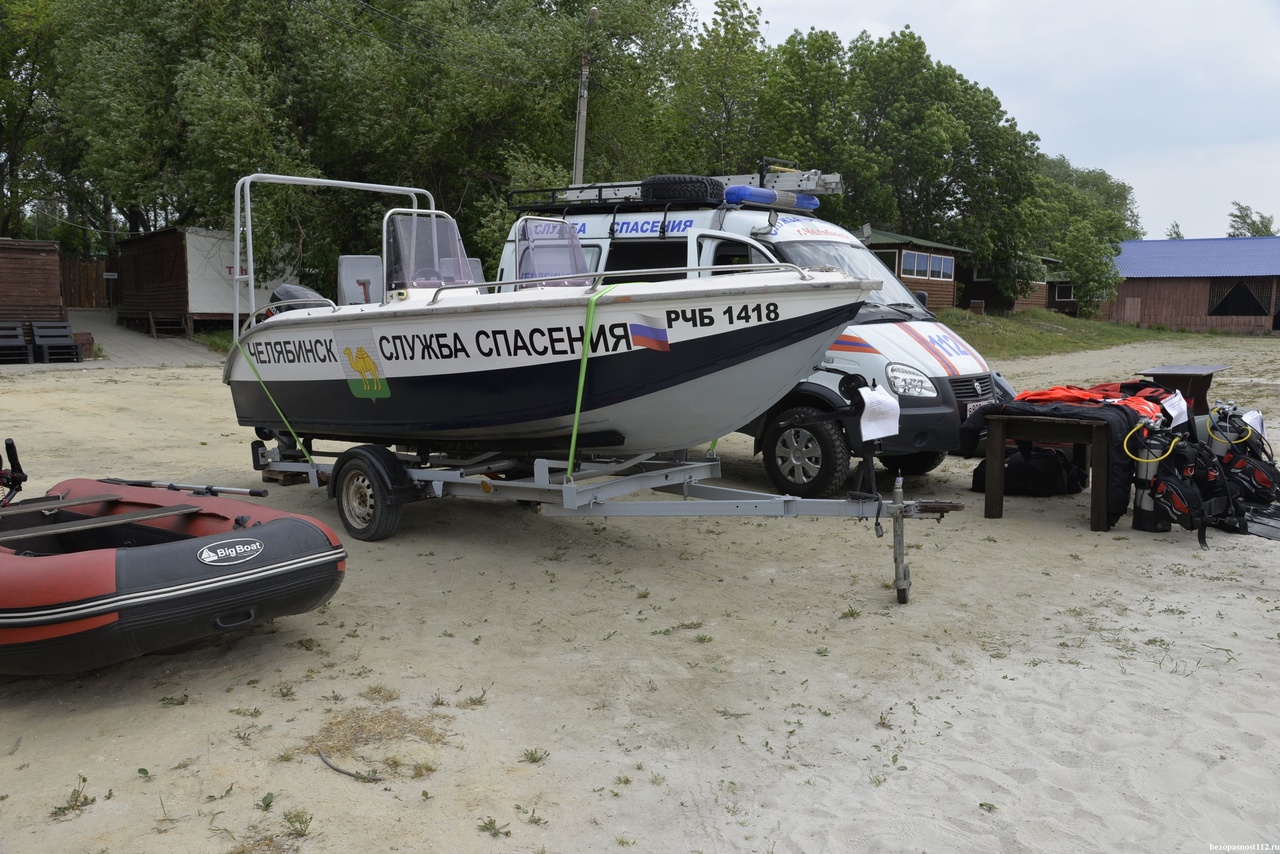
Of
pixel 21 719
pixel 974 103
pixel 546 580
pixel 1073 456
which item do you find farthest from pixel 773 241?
pixel 974 103

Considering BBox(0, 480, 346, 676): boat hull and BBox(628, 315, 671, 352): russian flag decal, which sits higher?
BBox(628, 315, 671, 352): russian flag decal

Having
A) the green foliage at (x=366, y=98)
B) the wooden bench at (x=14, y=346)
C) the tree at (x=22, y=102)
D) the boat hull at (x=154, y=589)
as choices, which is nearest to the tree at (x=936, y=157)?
the green foliage at (x=366, y=98)

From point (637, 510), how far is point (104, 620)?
3.07m

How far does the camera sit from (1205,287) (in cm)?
4650

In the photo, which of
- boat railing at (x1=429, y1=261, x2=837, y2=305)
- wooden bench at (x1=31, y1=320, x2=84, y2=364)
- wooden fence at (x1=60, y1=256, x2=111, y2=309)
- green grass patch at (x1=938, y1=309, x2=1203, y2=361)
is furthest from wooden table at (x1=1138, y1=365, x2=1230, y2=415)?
wooden fence at (x1=60, y1=256, x2=111, y2=309)

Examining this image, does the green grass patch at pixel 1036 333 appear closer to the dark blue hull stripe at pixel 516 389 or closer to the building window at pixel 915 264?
the building window at pixel 915 264

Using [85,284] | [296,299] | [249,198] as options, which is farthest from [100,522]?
[85,284]

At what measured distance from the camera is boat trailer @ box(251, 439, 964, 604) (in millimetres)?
6012

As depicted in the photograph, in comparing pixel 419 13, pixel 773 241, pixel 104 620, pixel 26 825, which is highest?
pixel 419 13

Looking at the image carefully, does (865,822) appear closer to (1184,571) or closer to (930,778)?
(930,778)

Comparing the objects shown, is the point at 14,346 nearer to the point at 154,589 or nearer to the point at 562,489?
the point at 562,489

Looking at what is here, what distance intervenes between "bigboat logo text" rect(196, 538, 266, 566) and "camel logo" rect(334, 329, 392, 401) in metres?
2.57

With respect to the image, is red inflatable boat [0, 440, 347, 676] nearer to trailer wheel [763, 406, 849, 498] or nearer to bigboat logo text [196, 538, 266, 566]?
bigboat logo text [196, 538, 266, 566]

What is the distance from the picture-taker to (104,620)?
14.1ft
